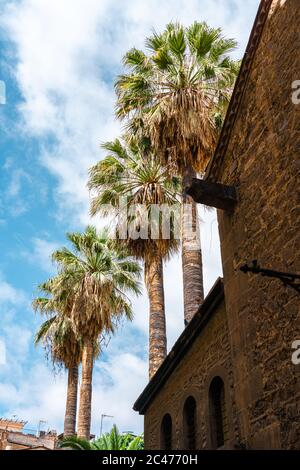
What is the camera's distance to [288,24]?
25.8 feet

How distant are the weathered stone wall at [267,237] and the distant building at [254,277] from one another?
2 centimetres

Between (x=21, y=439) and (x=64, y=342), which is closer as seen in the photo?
(x=64, y=342)

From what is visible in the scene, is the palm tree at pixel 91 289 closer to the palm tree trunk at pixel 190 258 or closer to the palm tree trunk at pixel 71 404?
the palm tree trunk at pixel 71 404

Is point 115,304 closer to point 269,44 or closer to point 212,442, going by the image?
point 212,442

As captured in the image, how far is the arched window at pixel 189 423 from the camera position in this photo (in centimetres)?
961

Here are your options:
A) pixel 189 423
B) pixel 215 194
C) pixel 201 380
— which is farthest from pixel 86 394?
pixel 215 194

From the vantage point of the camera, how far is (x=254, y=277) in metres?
7.37

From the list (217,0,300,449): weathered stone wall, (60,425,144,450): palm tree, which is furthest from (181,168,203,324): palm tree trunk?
(60,425,144,450): palm tree

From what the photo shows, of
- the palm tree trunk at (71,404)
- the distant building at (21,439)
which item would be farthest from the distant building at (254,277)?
the distant building at (21,439)

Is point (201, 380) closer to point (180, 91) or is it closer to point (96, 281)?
point (180, 91)

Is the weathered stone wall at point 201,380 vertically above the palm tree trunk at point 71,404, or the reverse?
the palm tree trunk at point 71,404

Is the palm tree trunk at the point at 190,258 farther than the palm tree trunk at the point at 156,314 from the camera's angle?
No

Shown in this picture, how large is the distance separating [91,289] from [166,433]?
33.8 feet
